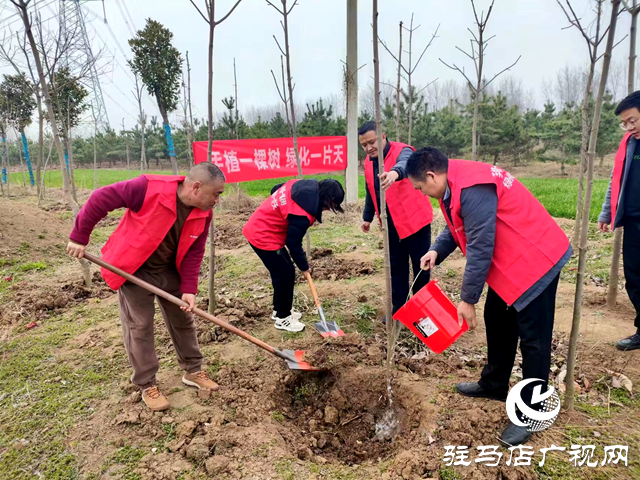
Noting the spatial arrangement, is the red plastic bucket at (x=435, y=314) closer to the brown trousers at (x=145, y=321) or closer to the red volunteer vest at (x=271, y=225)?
the red volunteer vest at (x=271, y=225)

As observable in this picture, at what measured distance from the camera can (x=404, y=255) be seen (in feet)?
11.0

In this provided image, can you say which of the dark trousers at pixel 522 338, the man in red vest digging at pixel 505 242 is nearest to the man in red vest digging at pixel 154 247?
the man in red vest digging at pixel 505 242

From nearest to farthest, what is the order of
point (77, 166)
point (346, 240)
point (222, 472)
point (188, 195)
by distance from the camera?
1. point (222, 472)
2. point (188, 195)
3. point (346, 240)
4. point (77, 166)

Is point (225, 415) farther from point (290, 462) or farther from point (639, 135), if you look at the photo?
point (639, 135)

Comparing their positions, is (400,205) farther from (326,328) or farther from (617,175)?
(617,175)

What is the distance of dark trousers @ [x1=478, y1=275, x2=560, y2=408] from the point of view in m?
1.91

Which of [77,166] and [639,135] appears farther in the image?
[77,166]

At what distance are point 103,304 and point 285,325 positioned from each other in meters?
2.22

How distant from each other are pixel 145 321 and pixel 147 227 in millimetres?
610

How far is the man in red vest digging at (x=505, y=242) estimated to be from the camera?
182 cm

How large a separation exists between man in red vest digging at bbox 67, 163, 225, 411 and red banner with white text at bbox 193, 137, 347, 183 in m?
5.04

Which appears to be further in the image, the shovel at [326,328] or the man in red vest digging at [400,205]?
the shovel at [326,328]

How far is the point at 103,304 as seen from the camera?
14.0 feet

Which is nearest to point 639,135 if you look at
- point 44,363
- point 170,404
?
point 170,404
